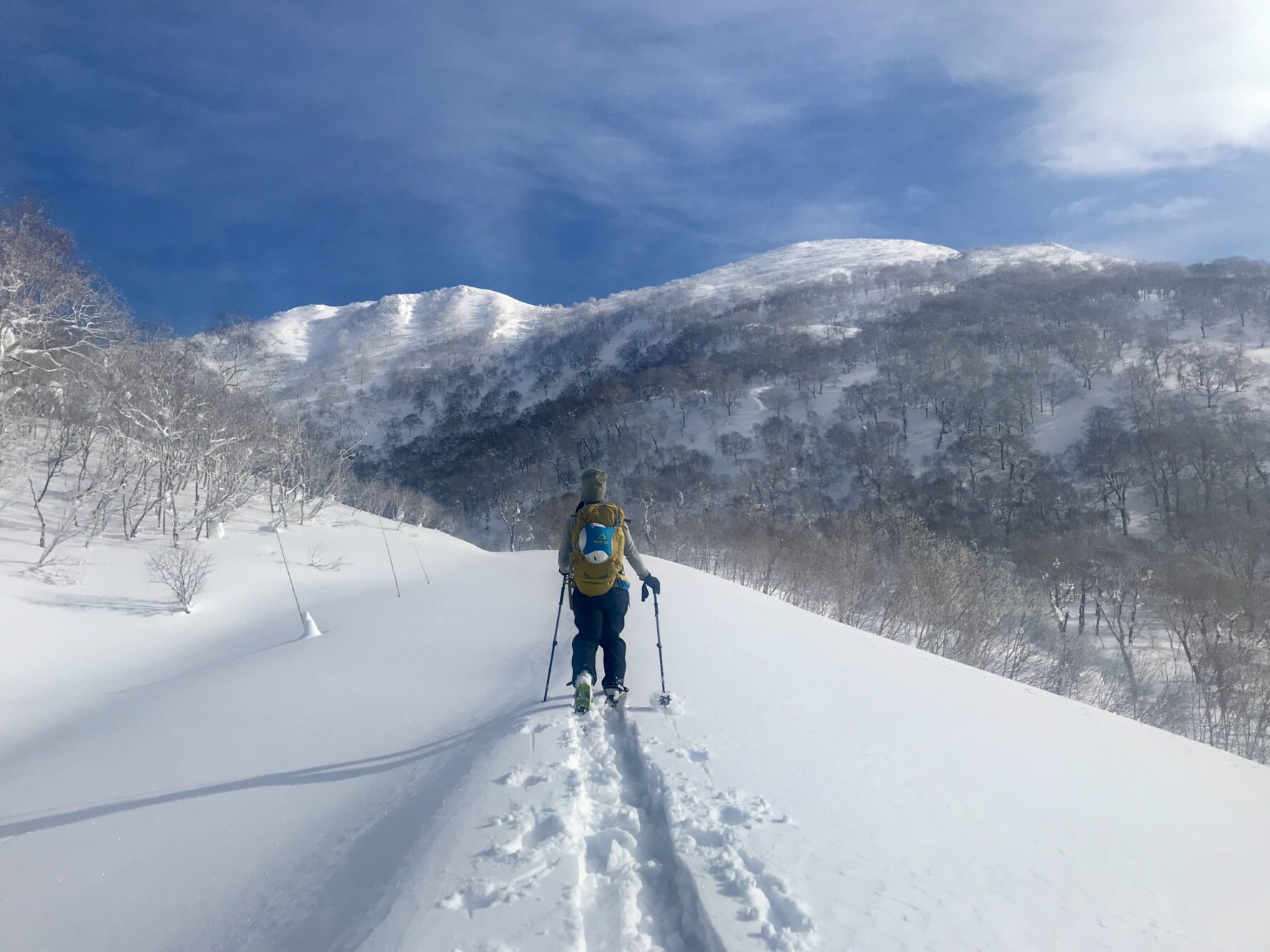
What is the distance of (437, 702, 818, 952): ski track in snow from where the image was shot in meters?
2.91

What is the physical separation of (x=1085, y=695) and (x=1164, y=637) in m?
16.2

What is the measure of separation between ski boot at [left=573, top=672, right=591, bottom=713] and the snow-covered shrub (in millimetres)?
14349

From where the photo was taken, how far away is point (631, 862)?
342 centimetres

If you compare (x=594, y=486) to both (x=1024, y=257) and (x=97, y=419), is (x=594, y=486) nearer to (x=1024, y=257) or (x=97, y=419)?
(x=97, y=419)

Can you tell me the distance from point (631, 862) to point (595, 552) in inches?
99.4

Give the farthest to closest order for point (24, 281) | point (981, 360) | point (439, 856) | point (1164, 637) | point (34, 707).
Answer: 1. point (981, 360)
2. point (1164, 637)
3. point (24, 281)
4. point (34, 707)
5. point (439, 856)

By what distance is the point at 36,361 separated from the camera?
21.6 metres

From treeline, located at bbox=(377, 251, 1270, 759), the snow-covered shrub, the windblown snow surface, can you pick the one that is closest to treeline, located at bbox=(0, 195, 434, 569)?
the snow-covered shrub

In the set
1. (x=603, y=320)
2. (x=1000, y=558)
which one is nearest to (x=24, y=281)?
(x=1000, y=558)

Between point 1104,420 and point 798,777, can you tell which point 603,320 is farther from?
point 798,777

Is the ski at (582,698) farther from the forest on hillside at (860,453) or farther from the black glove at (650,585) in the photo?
the forest on hillside at (860,453)

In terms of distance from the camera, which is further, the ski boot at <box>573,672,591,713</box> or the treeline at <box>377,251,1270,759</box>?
the treeline at <box>377,251,1270,759</box>

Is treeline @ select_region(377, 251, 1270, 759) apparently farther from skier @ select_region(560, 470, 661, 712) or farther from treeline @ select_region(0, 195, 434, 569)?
treeline @ select_region(0, 195, 434, 569)

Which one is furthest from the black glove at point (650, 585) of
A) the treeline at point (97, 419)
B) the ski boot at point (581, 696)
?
the treeline at point (97, 419)
